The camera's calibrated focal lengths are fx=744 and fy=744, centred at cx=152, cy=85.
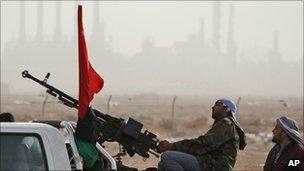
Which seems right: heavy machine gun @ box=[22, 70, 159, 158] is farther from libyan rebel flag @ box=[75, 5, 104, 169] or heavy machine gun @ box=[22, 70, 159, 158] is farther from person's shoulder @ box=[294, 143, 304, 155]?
person's shoulder @ box=[294, 143, 304, 155]

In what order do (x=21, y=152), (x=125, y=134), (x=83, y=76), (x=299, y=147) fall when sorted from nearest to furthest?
(x=21, y=152) < (x=83, y=76) < (x=125, y=134) < (x=299, y=147)

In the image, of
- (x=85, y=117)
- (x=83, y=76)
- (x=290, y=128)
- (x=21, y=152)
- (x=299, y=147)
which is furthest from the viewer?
(x=290, y=128)

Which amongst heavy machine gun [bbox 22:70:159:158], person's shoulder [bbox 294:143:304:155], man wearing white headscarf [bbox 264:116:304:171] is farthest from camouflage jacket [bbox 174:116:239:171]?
person's shoulder [bbox 294:143:304:155]

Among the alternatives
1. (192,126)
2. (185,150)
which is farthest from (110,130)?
(192,126)

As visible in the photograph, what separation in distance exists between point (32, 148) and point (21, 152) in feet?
0.28

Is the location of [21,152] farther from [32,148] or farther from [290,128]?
[290,128]

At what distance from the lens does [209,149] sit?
653cm

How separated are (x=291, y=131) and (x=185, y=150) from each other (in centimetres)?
119

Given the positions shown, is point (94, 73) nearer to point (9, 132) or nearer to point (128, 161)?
point (9, 132)

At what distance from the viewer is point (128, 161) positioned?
17.9 meters

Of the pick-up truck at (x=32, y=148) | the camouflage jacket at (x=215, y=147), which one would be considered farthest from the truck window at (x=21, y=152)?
the camouflage jacket at (x=215, y=147)

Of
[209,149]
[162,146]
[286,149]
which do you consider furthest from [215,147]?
[286,149]

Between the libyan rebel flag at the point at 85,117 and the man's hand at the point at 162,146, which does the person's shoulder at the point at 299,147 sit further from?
the libyan rebel flag at the point at 85,117

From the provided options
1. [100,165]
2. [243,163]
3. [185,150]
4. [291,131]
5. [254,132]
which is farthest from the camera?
[254,132]
